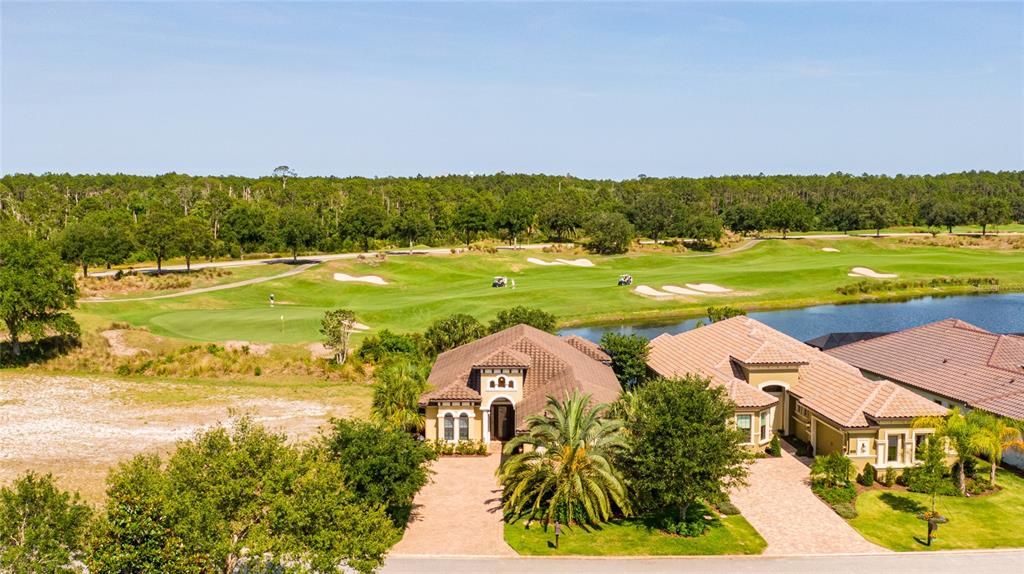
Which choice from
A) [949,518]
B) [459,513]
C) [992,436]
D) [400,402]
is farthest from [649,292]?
[459,513]

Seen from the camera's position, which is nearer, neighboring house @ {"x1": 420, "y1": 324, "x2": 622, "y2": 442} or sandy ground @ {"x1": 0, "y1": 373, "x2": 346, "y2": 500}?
sandy ground @ {"x1": 0, "y1": 373, "x2": 346, "y2": 500}

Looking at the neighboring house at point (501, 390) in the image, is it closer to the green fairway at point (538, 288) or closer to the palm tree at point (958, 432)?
the palm tree at point (958, 432)

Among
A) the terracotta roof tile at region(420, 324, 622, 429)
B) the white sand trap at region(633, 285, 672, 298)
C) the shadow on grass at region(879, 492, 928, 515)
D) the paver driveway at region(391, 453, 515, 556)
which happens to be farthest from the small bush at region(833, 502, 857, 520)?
the white sand trap at region(633, 285, 672, 298)

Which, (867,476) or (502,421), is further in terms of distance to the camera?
(502,421)

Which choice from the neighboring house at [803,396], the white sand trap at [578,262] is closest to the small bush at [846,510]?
the neighboring house at [803,396]

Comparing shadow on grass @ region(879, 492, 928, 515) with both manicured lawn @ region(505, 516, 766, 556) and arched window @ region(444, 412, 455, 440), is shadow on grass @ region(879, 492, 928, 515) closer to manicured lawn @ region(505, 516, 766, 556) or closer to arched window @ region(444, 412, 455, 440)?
manicured lawn @ region(505, 516, 766, 556)

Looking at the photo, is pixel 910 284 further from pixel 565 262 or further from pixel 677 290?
pixel 565 262
